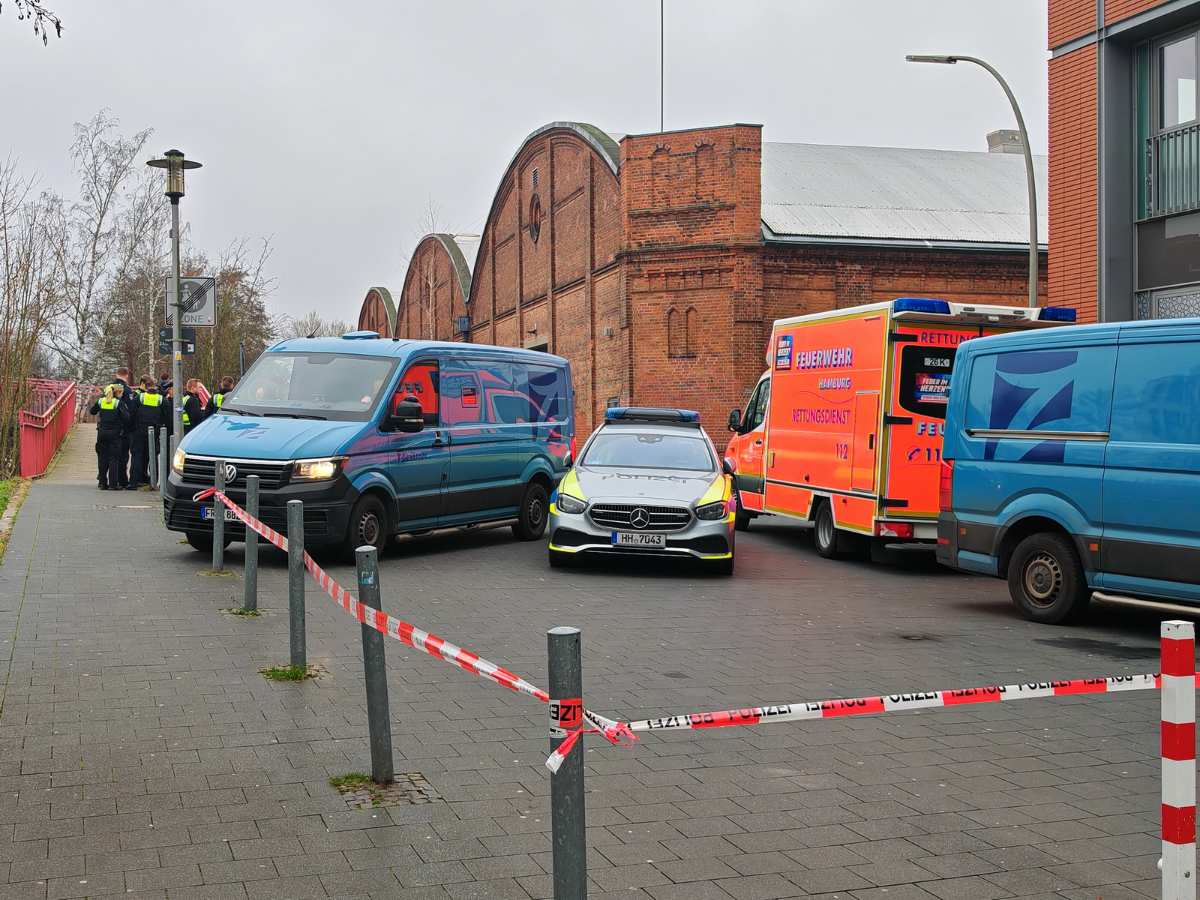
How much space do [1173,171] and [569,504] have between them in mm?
9433

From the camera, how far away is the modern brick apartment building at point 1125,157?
16453 mm

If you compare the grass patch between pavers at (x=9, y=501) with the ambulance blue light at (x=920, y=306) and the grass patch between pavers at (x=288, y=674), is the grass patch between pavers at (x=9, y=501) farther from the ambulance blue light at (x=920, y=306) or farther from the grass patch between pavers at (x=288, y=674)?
the ambulance blue light at (x=920, y=306)

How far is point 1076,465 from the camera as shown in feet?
33.7

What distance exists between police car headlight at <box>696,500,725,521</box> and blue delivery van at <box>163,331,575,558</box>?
3029mm

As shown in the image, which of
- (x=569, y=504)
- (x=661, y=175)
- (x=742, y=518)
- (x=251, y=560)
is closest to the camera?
(x=251, y=560)

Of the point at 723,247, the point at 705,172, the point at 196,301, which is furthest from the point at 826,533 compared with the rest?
the point at 705,172

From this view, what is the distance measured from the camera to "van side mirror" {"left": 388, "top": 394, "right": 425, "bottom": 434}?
1337 cm

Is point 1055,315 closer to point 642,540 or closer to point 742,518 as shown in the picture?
point 642,540

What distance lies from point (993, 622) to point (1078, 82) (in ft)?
33.2

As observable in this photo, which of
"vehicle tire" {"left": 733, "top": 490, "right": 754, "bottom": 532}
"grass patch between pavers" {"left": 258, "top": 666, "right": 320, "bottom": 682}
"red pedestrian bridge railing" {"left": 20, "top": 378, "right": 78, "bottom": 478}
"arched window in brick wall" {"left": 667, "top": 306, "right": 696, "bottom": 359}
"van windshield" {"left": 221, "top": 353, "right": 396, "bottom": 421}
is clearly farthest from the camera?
"arched window in brick wall" {"left": 667, "top": 306, "right": 696, "bottom": 359}

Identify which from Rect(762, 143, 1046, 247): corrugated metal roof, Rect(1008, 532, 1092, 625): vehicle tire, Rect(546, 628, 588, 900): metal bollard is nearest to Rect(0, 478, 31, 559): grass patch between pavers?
Rect(1008, 532, 1092, 625): vehicle tire

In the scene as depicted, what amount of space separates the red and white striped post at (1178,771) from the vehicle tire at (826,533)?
11.5 m

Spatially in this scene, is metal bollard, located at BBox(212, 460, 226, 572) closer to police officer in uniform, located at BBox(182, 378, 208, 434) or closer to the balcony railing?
police officer in uniform, located at BBox(182, 378, 208, 434)

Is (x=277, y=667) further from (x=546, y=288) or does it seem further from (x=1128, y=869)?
(x=546, y=288)
